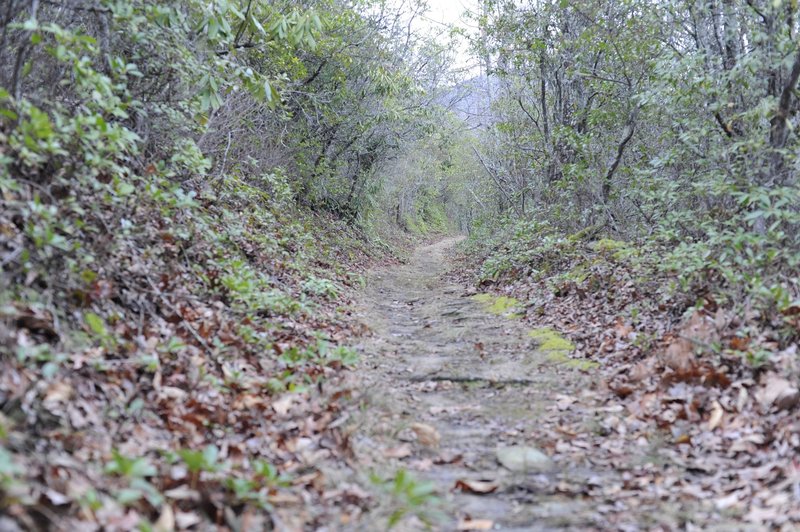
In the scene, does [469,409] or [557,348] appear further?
[557,348]

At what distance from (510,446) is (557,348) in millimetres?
2715

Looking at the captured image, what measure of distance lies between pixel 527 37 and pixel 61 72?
10.8m

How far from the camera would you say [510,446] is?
4.16 m

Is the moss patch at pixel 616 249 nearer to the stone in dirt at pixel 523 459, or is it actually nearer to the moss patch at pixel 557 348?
the moss patch at pixel 557 348

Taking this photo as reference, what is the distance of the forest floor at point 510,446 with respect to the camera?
10.3ft

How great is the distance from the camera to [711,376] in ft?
14.8

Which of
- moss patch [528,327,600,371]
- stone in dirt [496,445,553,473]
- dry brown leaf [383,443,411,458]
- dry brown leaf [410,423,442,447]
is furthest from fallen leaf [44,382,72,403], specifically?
moss patch [528,327,600,371]

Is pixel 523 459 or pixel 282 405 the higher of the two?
pixel 282 405

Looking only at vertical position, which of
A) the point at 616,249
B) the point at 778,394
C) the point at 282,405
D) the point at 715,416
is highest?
the point at 616,249

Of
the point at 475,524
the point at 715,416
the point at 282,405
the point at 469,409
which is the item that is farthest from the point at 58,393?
the point at 715,416

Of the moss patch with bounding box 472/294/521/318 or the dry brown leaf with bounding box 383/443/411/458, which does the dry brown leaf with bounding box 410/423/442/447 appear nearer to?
the dry brown leaf with bounding box 383/443/411/458

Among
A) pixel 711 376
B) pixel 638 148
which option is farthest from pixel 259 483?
pixel 638 148

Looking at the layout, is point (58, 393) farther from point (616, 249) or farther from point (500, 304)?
point (616, 249)

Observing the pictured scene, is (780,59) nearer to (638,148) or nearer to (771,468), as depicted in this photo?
(771,468)
